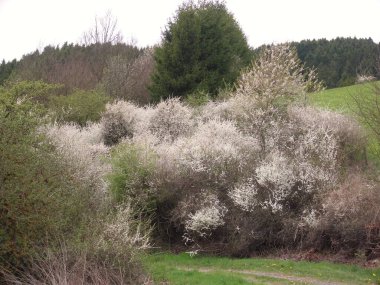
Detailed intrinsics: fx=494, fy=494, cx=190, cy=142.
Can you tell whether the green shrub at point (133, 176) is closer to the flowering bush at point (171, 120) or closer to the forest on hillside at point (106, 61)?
the flowering bush at point (171, 120)

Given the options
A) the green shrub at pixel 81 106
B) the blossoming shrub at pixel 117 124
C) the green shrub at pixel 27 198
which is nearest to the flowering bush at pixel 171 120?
the blossoming shrub at pixel 117 124

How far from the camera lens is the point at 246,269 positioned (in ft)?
50.6

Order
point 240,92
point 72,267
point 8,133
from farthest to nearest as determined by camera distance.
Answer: point 240,92 < point 8,133 < point 72,267

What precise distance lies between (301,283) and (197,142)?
8846 mm

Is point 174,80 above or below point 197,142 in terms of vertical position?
above

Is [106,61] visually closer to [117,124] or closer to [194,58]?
[194,58]

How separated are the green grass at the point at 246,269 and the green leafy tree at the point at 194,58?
16.5 metres

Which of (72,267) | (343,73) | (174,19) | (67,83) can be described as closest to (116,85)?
(67,83)

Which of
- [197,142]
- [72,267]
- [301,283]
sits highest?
[197,142]

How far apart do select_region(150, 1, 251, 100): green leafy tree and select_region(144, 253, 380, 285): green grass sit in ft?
54.1

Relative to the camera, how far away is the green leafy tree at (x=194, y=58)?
3219cm

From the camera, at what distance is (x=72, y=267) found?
10.8 metres

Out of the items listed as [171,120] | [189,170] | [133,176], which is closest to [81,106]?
[171,120]

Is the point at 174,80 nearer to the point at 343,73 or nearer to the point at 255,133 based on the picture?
the point at 255,133
